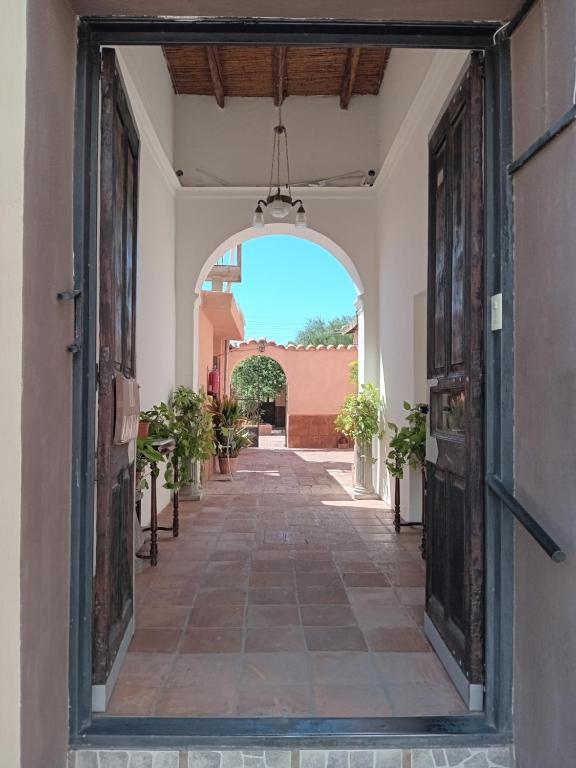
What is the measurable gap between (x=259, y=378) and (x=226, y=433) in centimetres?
1306

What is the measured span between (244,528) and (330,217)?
3.67 meters

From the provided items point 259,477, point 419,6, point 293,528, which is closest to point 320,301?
point 259,477

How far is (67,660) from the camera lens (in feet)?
6.09

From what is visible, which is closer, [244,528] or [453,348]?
[453,348]

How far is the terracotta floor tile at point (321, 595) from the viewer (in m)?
3.30

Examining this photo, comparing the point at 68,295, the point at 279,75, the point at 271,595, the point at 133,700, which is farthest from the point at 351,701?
the point at 279,75

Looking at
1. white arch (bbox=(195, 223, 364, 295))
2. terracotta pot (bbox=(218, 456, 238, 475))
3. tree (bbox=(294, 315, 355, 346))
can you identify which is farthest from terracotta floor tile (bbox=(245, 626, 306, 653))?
tree (bbox=(294, 315, 355, 346))

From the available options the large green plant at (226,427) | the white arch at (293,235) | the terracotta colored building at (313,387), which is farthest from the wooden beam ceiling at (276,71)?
the terracotta colored building at (313,387)

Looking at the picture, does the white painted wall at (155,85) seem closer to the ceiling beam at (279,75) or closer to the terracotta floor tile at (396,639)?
the ceiling beam at (279,75)

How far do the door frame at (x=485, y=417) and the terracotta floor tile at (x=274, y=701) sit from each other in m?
0.10

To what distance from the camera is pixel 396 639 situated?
2.75m

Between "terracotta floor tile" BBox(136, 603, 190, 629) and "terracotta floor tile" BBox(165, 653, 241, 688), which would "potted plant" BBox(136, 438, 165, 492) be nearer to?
"terracotta floor tile" BBox(136, 603, 190, 629)

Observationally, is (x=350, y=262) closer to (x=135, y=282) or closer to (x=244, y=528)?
(x=244, y=528)

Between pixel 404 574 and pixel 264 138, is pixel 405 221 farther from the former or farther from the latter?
pixel 404 574
